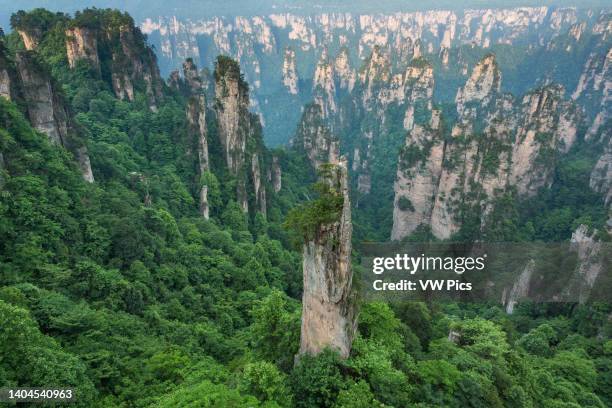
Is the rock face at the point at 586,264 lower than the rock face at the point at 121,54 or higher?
lower

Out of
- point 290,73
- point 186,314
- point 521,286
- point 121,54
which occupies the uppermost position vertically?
point 290,73

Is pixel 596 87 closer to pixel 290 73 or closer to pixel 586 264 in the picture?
pixel 290 73

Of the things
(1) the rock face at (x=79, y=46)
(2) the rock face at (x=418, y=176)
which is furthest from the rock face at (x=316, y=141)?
(1) the rock face at (x=79, y=46)

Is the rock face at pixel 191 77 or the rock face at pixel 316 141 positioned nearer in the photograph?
the rock face at pixel 191 77

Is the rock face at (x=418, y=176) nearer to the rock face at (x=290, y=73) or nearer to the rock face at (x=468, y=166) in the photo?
the rock face at (x=468, y=166)

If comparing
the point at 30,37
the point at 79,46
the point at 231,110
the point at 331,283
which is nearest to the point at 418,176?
the point at 231,110

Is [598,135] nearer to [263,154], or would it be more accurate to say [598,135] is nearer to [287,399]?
[263,154]
